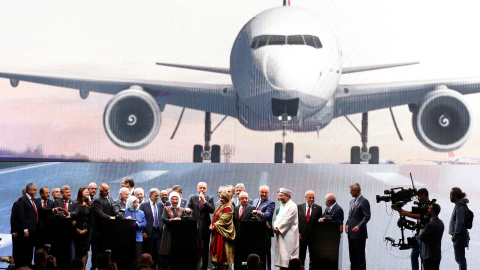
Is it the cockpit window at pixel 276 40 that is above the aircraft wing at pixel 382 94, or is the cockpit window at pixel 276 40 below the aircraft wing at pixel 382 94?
above

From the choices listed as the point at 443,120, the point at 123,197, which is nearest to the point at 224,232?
the point at 123,197

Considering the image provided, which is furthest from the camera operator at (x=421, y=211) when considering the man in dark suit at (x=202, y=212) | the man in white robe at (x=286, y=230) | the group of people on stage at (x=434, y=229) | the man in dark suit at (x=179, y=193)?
the man in dark suit at (x=179, y=193)

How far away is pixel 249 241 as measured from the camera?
256 inches

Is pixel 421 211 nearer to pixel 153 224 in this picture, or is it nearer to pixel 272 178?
pixel 153 224

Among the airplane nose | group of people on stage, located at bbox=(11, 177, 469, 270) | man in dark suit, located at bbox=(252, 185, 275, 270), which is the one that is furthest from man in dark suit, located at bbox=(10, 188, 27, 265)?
the airplane nose

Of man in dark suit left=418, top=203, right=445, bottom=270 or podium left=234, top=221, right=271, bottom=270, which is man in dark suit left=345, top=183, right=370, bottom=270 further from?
podium left=234, top=221, right=271, bottom=270

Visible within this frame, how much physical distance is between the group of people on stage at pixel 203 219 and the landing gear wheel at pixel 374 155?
3.84m

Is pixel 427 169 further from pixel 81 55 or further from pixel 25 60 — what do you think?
pixel 25 60

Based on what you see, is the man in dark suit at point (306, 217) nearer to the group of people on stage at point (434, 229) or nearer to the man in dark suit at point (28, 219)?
the group of people on stage at point (434, 229)

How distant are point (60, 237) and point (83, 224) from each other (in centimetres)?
28

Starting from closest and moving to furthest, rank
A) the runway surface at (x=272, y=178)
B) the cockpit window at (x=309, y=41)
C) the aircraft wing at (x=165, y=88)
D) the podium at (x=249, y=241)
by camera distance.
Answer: the podium at (x=249, y=241), the runway surface at (x=272, y=178), the cockpit window at (x=309, y=41), the aircraft wing at (x=165, y=88)

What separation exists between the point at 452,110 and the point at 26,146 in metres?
7.85

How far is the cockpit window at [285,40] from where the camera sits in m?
11.8

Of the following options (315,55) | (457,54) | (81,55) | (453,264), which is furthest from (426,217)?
(81,55)
